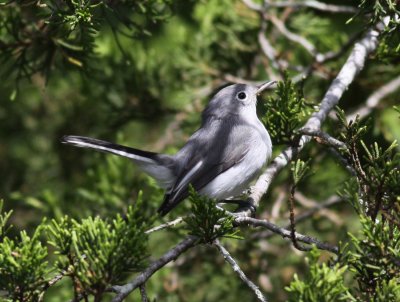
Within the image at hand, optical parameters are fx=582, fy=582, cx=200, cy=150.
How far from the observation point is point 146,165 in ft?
11.2

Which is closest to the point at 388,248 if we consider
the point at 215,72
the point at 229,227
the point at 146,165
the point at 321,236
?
the point at 229,227

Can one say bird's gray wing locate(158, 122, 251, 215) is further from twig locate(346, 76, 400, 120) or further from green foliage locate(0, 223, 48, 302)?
green foliage locate(0, 223, 48, 302)

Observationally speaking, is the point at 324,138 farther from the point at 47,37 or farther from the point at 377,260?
the point at 47,37

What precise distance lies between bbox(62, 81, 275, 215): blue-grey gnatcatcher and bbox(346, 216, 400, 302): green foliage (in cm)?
132

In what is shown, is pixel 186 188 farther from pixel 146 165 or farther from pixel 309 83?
pixel 309 83

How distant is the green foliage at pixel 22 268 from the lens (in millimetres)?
1825

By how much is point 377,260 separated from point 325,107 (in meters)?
→ 1.16

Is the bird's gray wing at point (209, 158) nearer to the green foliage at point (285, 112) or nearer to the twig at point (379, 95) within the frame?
the green foliage at point (285, 112)

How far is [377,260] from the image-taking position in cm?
177

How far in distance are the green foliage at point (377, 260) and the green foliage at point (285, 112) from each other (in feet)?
2.99

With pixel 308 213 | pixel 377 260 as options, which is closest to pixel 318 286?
pixel 377 260

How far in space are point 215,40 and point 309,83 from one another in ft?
2.58

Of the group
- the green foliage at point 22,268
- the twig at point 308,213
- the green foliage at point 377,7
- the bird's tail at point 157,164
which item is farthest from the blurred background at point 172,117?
the green foliage at point 22,268

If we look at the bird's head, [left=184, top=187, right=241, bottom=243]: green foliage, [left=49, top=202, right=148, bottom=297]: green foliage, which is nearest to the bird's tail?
the bird's head
